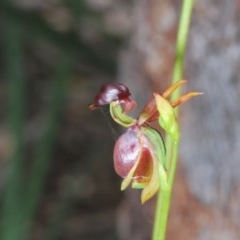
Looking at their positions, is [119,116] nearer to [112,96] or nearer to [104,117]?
[112,96]

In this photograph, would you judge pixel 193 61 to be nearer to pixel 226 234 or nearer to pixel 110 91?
pixel 226 234

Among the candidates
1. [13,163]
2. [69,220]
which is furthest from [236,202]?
[69,220]

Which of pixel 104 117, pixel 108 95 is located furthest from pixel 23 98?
pixel 108 95

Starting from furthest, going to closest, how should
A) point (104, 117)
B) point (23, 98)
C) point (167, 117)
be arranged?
point (23, 98), point (104, 117), point (167, 117)

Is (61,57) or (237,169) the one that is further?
(61,57)

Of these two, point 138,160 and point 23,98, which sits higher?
point 23,98

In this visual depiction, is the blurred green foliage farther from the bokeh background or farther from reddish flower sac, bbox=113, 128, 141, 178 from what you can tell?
reddish flower sac, bbox=113, 128, 141, 178

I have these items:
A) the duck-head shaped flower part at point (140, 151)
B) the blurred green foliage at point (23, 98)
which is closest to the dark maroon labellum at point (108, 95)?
the duck-head shaped flower part at point (140, 151)
